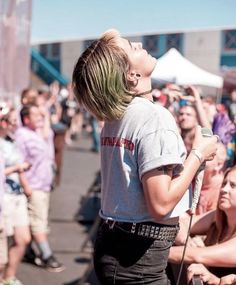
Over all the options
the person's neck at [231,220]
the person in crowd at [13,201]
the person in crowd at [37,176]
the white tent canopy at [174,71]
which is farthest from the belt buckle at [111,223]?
the white tent canopy at [174,71]

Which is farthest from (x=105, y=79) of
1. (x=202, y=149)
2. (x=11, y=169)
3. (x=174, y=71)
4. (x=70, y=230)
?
(x=70, y=230)

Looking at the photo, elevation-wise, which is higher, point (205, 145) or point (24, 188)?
point (205, 145)

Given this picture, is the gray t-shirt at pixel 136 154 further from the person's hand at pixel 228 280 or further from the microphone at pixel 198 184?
the person's hand at pixel 228 280

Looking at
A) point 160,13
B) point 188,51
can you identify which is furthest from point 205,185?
point 188,51

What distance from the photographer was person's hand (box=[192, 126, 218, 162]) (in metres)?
1.76

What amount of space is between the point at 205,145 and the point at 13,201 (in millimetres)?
2517

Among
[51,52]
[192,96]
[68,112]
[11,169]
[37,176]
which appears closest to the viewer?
[192,96]

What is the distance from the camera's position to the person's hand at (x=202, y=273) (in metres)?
2.25

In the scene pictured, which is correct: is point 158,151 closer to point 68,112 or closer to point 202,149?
point 202,149

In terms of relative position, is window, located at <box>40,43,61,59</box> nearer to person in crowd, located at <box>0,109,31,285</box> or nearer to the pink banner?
the pink banner

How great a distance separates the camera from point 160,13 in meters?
2.25

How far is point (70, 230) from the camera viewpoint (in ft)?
19.4

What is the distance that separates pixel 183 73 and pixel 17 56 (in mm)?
1881

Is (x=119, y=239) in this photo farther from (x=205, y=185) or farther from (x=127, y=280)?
(x=205, y=185)
